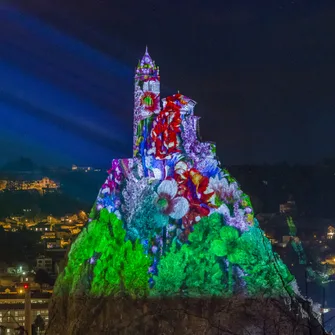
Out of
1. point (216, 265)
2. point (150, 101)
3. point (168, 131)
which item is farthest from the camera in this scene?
point (150, 101)

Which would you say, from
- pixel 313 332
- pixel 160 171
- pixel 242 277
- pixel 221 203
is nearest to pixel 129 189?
pixel 160 171

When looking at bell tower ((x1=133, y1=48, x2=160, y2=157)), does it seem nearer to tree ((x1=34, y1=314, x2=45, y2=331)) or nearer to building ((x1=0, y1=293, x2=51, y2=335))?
tree ((x1=34, y1=314, x2=45, y2=331))

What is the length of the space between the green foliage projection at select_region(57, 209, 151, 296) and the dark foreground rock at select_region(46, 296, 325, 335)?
474 millimetres

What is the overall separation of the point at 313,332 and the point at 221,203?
416 cm

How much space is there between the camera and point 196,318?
67.6 ft

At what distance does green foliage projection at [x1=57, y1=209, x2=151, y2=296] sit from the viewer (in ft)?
70.6

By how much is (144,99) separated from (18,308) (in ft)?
43.5

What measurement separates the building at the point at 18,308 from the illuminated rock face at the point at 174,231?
33.8 feet

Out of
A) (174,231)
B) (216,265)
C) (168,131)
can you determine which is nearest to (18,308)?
(174,231)

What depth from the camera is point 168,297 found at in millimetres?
20984

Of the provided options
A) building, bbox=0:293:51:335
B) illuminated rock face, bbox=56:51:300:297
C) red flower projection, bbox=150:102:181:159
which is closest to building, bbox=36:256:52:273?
building, bbox=0:293:51:335

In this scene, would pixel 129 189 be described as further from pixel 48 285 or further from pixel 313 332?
pixel 48 285

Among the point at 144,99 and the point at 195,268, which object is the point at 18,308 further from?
the point at 195,268

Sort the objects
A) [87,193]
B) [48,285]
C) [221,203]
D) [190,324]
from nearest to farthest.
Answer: [190,324]
[221,203]
[48,285]
[87,193]
